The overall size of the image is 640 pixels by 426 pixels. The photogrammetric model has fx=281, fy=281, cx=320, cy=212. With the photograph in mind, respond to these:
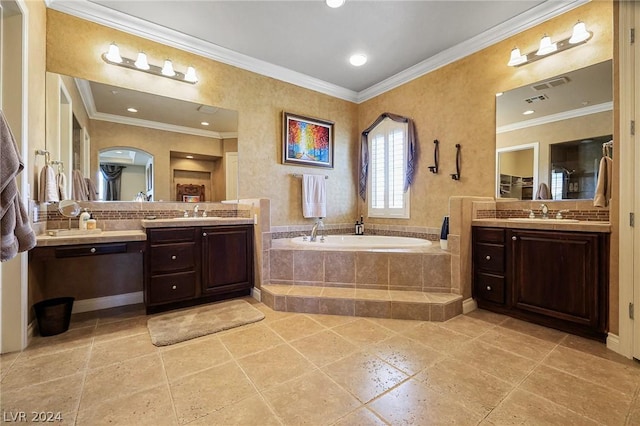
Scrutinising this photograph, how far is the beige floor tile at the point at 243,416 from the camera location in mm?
1268

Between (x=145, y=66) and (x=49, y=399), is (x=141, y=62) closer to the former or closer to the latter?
(x=145, y=66)

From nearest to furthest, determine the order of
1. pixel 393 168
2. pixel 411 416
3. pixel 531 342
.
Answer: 1. pixel 411 416
2. pixel 531 342
3. pixel 393 168

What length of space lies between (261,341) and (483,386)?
1.42 meters

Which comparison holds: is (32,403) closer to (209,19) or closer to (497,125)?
(209,19)

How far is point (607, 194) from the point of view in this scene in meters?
2.10

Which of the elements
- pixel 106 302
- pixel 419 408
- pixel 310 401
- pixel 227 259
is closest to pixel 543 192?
pixel 419 408

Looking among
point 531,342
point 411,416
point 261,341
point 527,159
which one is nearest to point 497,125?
point 527,159

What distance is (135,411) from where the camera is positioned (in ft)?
4.41

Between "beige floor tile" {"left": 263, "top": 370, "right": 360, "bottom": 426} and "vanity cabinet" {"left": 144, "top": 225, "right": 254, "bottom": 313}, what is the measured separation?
5.04 ft

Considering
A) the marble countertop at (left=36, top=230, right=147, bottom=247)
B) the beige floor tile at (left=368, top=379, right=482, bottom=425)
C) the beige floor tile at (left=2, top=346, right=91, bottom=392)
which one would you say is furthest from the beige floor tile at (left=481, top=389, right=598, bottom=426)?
the marble countertop at (left=36, top=230, right=147, bottom=247)

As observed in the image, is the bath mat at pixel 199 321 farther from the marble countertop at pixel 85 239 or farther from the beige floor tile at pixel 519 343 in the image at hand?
the beige floor tile at pixel 519 343

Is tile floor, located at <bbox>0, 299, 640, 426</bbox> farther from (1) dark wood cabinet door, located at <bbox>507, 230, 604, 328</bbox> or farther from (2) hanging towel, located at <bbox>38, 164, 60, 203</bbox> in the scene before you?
(2) hanging towel, located at <bbox>38, 164, 60, 203</bbox>

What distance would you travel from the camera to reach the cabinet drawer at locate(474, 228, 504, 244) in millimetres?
2549

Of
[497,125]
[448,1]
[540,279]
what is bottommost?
[540,279]
